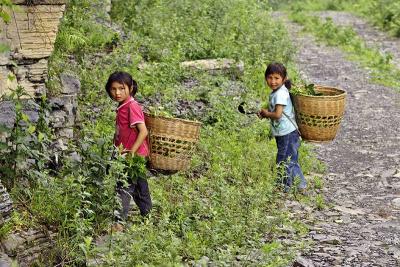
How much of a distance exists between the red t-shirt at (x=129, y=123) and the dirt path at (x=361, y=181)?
1.49 metres

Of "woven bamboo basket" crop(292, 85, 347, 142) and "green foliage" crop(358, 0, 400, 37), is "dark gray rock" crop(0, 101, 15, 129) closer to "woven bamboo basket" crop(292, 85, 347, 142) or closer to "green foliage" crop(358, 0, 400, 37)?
"woven bamboo basket" crop(292, 85, 347, 142)

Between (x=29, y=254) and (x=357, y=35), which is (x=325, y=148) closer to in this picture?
(x=29, y=254)

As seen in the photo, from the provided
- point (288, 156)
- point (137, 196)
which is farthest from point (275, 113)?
point (137, 196)

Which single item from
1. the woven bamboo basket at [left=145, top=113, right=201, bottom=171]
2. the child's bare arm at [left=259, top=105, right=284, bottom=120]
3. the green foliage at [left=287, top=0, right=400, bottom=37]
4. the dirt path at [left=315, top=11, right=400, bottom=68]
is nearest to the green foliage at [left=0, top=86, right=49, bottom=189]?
the woven bamboo basket at [left=145, top=113, right=201, bottom=171]

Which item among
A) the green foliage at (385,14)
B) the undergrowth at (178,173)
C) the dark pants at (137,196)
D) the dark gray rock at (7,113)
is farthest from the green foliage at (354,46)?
the dark gray rock at (7,113)

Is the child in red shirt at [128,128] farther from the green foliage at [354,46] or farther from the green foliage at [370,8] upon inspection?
the green foliage at [370,8]

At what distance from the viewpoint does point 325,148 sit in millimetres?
9492

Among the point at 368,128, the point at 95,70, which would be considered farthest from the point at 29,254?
the point at 368,128

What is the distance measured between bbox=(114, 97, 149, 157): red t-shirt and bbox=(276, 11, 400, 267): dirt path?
58.6 inches

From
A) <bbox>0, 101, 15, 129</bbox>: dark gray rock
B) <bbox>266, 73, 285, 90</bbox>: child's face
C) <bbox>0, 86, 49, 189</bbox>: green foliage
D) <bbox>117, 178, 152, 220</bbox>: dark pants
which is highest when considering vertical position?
<bbox>266, 73, 285, 90</bbox>: child's face

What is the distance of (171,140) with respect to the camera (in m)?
5.87

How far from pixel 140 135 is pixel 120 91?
374 mm

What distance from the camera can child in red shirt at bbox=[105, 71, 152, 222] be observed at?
229 inches

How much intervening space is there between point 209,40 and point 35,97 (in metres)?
5.02
